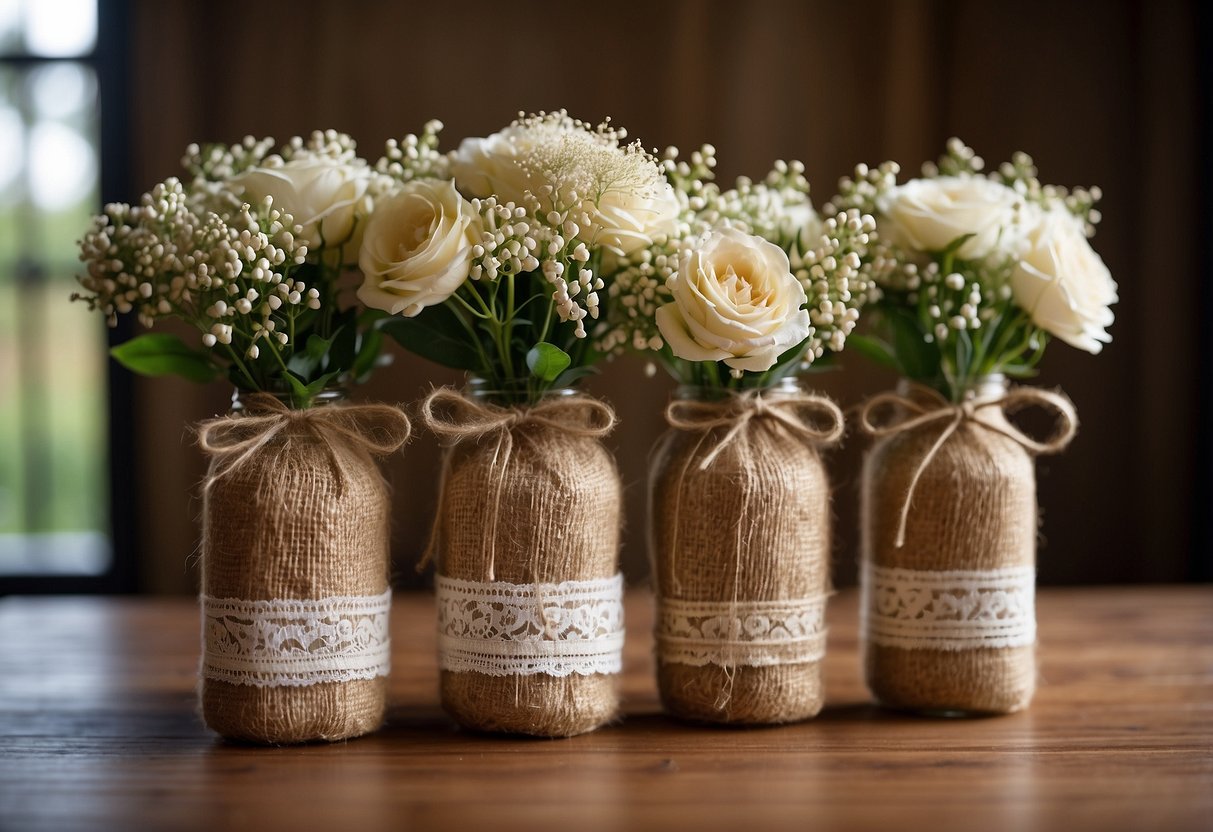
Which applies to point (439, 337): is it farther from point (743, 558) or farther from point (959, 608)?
point (959, 608)

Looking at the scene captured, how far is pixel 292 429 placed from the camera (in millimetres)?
867

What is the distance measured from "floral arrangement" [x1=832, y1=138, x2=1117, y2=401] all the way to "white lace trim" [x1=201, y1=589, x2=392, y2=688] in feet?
1.70

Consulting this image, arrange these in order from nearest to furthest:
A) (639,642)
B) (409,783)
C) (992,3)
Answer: (409,783) → (639,642) → (992,3)

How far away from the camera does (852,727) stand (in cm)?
92

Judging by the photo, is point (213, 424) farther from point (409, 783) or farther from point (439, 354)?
point (409, 783)

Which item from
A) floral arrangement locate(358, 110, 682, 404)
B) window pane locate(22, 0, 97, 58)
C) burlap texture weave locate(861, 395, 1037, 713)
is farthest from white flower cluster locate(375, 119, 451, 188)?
window pane locate(22, 0, 97, 58)

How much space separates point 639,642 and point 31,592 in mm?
1450

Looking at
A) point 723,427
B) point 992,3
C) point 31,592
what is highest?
point 992,3

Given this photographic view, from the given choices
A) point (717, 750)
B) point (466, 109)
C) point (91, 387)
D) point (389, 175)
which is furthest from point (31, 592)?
point (717, 750)

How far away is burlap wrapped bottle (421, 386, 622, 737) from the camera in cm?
85

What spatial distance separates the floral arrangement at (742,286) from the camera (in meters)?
0.82

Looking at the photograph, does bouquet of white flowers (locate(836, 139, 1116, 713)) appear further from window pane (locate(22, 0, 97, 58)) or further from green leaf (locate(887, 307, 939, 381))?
window pane (locate(22, 0, 97, 58))

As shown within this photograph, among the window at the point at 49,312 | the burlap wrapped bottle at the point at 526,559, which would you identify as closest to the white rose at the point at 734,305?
the burlap wrapped bottle at the point at 526,559

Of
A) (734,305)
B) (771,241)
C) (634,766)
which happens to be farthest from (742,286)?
(634,766)
